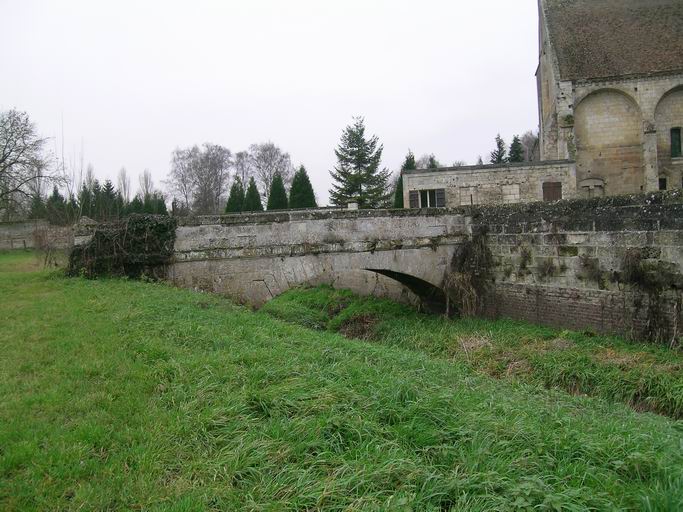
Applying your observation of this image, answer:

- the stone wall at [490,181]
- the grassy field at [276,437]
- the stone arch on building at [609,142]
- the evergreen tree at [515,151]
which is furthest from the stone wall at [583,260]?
the evergreen tree at [515,151]

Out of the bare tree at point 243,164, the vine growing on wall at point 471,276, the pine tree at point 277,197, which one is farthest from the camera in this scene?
the bare tree at point 243,164

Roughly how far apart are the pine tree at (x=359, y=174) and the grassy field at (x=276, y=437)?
30.4 meters

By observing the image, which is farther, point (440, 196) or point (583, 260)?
point (440, 196)

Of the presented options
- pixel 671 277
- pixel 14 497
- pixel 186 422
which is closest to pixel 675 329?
pixel 671 277

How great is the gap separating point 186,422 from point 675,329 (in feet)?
25.2

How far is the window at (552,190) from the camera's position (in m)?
17.9

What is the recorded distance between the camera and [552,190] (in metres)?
18.0

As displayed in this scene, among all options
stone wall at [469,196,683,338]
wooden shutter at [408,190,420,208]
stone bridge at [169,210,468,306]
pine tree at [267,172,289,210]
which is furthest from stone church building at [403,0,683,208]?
pine tree at [267,172,289,210]

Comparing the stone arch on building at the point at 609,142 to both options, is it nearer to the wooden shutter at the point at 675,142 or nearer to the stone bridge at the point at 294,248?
the wooden shutter at the point at 675,142

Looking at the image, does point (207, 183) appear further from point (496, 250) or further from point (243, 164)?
point (496, 250)

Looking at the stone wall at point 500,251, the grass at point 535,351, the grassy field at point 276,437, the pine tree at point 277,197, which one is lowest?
the grass at point 535,351

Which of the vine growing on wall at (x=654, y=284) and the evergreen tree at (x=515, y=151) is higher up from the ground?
the evergreen tree at (x=515, y=151)

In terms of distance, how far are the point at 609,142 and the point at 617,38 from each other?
16.4 ft

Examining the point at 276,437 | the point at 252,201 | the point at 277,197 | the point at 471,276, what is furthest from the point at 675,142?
the point at 276,437
